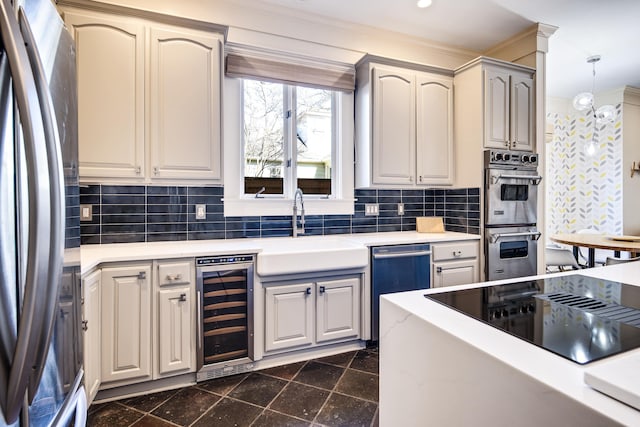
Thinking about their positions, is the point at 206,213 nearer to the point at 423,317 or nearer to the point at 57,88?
the point at 57,88

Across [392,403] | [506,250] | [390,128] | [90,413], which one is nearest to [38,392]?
[392,403]

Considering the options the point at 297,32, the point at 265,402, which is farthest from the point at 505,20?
the point at 265,402

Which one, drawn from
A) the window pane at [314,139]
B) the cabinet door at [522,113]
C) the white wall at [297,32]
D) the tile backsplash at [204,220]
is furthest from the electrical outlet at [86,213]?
the cabinet door at [522,113]

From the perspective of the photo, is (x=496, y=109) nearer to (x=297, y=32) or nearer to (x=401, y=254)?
(x=401, y=254)

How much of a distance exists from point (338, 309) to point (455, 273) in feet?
3.74

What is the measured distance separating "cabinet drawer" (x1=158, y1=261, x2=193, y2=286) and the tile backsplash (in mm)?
554

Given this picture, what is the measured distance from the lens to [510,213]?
10.0 ft

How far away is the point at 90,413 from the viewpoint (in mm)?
1851

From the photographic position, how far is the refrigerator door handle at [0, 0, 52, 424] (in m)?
0.60

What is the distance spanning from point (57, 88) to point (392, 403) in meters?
1.30

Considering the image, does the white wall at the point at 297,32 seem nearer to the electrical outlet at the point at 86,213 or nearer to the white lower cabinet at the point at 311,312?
the electrical outlet at the point at 86,213

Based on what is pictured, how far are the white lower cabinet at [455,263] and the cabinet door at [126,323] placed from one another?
85.1 inches

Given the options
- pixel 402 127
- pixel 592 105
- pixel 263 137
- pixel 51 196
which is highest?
pixel 592 105

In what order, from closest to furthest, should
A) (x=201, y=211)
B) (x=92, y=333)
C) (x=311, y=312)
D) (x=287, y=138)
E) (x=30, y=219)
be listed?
(x=30, y=219)
(x=92, y=333)
(x=311, y=312)
(x=201, y=211)
(x=287, y=138)
